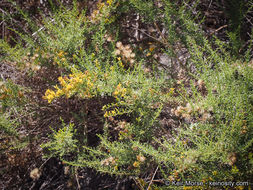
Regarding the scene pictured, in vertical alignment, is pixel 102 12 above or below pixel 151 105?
above

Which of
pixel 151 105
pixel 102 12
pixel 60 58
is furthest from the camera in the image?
pixel 102 12

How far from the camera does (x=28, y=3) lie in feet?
10.6

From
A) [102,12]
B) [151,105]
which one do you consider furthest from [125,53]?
[151,105]

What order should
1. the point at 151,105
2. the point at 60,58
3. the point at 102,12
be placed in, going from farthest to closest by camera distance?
the point at 102,12 < the point at 60,58 < the point at 151,105

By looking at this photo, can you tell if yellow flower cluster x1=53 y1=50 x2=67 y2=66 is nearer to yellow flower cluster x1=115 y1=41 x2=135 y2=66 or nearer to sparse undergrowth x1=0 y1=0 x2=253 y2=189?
sparse undergrowth x1=0 y1=0 x2=253 y2=189

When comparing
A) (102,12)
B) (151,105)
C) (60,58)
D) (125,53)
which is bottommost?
(151,105)

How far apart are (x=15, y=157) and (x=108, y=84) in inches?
63.2

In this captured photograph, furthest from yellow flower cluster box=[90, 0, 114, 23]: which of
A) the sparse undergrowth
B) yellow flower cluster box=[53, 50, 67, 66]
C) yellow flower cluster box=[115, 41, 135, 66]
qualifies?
yellow flower cluster box=[53, 50, 67, 66]

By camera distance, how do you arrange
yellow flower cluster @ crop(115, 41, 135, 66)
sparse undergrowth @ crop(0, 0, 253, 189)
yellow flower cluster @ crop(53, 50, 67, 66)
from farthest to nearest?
yellow flower cluster @ crop(115, 41, 135, 66), yellow flower cluster @ crop(53, 50, 67, 66), sparse undergrowth @ crop(0, 0, 253, 189)

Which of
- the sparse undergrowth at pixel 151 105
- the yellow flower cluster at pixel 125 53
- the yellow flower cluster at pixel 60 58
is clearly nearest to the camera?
the sparse undergrowth at pixel 151 105

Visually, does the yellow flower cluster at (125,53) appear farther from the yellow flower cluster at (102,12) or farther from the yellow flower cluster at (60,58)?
the yellow flower cluster at (60,58)

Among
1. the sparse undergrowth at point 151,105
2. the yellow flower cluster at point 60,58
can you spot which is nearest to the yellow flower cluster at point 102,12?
the sparse undergrowth at point 151,105

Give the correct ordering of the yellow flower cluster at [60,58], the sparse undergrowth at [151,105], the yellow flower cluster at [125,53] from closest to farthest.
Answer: the sparse undergrowth at [151,105] → the yellow flower cluster at [60,58] → the yellow flower cluster at [125,53]

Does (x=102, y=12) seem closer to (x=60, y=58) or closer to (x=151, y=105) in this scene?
(x=60, y=58)
